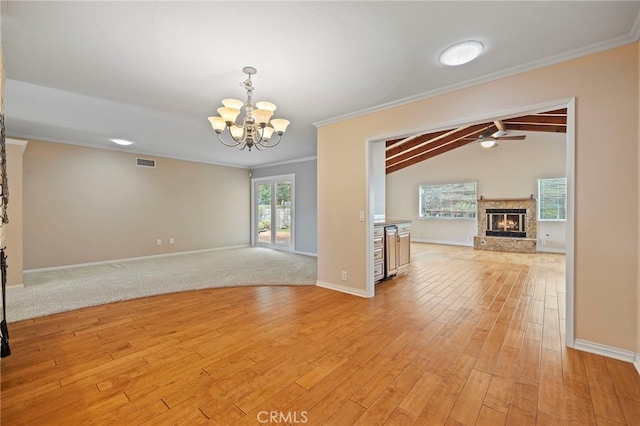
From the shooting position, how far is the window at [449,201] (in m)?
8.54

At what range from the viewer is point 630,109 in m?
2.11

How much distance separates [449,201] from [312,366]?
27.0ft

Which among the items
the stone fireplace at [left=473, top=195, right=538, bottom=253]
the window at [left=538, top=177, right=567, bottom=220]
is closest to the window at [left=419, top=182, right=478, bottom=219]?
the stone fireplace at [left=473, top=195, right=538, bottom=253]

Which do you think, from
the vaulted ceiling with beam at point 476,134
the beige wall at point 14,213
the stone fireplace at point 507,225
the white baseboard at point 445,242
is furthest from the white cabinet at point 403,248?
the beige wall at point 14,213

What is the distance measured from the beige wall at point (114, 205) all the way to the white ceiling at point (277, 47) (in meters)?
1.94

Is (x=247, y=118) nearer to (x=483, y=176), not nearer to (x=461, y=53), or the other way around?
(x=461, y=53)

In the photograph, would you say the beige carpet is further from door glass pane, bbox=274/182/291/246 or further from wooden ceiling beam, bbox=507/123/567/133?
wooden ceiling beam, bbox=507/123/567/133

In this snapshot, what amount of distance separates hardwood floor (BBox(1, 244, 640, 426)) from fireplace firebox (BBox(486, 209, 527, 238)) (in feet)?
16.1

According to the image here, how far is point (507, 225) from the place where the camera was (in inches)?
309

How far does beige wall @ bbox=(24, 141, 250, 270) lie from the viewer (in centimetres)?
503

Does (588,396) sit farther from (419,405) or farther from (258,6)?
(258,6)

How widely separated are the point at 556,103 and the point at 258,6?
101 inches

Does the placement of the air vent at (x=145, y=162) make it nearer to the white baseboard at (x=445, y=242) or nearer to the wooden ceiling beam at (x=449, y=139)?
the wooden ceiling beam at (x=449, y=139)

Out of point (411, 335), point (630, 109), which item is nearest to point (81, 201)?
point (411, 335)
